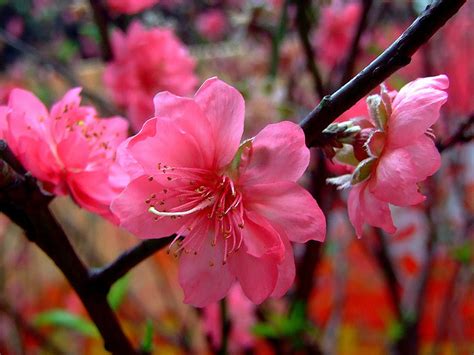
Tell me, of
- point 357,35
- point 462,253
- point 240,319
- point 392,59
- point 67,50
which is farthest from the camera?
point 67,50

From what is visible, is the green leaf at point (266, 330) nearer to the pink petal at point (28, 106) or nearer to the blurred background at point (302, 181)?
the blurred background at point (302, 181)

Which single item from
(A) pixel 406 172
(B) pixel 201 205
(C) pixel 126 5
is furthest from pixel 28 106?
(C) pixel 126 5

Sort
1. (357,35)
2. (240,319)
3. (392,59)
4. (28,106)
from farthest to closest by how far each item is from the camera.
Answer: (240,319)
(357,35)
(28,106)
(392,59)

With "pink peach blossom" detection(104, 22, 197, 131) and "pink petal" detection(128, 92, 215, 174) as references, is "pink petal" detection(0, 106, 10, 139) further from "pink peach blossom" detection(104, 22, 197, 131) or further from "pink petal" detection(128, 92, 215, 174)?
"pink peach blossom" detection(104, 22, 197, 131)

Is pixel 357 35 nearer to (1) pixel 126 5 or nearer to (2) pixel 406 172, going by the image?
(1) pixel 126 5

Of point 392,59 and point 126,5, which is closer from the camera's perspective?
point 392,59

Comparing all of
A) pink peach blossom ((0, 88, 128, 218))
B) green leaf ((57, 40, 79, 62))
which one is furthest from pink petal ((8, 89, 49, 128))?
green leaf ((57, 40, 79, 62))

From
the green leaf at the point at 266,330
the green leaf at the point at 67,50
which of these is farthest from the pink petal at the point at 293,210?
the green leaf at the point at 67,50

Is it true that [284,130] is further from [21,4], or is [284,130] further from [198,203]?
[21,4]
